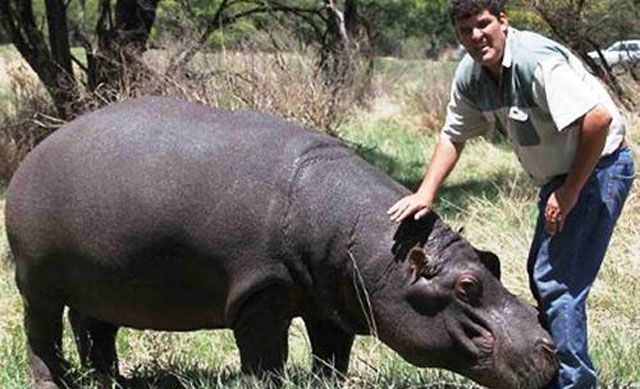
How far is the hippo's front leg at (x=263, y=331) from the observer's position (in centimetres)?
414

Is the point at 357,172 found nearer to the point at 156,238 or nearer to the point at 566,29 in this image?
the point at 156,238

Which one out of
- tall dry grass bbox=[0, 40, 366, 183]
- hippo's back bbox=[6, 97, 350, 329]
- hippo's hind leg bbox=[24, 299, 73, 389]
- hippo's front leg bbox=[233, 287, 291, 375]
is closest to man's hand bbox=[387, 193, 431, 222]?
hippo's back bbox=[6, 97, 350, 329]

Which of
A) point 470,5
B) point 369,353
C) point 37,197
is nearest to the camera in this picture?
point 470,5

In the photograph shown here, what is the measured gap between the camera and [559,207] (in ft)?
12.9

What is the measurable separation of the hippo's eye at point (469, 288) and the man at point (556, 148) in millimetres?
296

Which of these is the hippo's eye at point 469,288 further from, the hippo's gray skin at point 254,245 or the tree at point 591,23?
the tree at point 591,23

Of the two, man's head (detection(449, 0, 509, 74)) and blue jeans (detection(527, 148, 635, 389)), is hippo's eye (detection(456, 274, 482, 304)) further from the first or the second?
man's head (detection(449, 0, 509, 74))

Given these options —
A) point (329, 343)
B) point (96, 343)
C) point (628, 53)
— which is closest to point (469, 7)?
point (329, 343)

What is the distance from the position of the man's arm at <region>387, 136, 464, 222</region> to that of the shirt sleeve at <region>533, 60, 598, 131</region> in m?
0.56

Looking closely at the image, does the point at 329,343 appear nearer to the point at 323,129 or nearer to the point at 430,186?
the point at 430,186

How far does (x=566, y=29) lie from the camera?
40.4 feet

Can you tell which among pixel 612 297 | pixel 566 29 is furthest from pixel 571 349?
pixel 566 29

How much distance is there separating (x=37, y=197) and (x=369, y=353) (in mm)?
1743

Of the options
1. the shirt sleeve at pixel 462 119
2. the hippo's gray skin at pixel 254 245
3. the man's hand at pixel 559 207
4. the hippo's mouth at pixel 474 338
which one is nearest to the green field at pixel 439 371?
the hippo's gray skin at pixel 254 245
